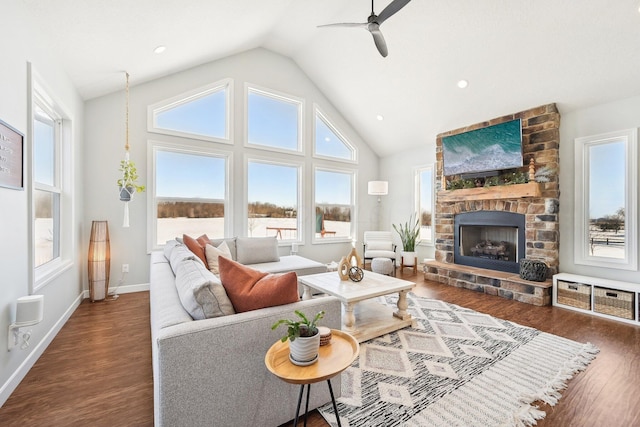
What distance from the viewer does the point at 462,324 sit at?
119 inches

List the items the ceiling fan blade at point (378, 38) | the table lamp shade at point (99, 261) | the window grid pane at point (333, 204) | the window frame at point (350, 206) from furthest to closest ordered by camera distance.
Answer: the window grid pane at point (333, 204) → the window frame at point (350, 206) → the table lamp shade at point (99, 261) → the ceiling fan blade at point (378, 38)

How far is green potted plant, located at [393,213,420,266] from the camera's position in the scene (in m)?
5.69

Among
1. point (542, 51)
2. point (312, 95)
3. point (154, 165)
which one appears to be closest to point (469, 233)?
point (542, 51)

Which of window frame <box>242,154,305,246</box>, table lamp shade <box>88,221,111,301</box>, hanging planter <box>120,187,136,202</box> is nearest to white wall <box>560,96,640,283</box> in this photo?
window frame <box>242,154,305,246</box>

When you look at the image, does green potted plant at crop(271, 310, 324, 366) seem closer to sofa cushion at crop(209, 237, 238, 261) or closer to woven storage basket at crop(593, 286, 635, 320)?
sofa cushion at crop(209, 237, 238, 261)

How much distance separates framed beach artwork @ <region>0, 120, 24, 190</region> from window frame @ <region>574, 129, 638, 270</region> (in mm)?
5947

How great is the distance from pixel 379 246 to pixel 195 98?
4349 millimetres

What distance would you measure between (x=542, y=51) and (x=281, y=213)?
4.54 meters

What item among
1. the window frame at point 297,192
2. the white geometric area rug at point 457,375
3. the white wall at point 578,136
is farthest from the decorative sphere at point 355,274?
the white wall at point 578,136

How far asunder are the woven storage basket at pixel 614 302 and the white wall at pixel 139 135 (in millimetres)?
4402

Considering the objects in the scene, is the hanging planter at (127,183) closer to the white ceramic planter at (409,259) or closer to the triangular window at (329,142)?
the triangular window at (329,142)

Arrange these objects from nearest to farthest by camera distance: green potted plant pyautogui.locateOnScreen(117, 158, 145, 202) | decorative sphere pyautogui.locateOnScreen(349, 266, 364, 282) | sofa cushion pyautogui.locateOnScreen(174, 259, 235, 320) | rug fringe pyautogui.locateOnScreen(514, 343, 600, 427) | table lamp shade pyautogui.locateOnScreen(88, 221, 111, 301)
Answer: sofa cushion pyautogui.locateOnScreen(174, 259, 235, 320)
rug fringe pyautogui.locateOnScreen(514, 343, 600, 427)
decorative sphere pyautogui.locateOnScreen(349, 266, 364, 282)
table lamp shade pyautogui.locateOnScreen(88, 221, 111, 301)
green potted plant pyautogui.locateOnScreen(117, 158, 145, 202)

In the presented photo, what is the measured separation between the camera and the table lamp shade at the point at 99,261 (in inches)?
145

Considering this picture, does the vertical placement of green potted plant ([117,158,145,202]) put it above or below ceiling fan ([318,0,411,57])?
below
